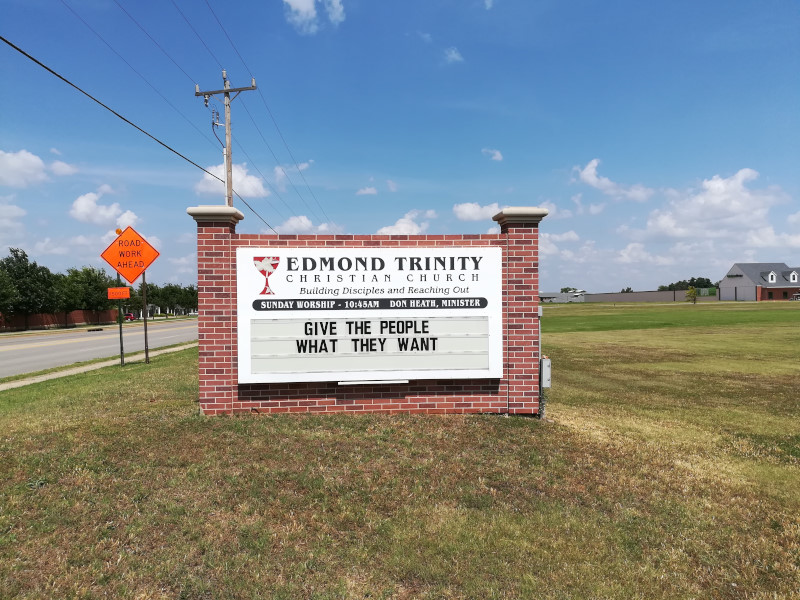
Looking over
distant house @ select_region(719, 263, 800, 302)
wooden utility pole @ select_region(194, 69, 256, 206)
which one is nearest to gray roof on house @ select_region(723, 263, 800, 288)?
distant house @ select_region(719, 263, 800, 302)

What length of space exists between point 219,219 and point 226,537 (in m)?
4.31

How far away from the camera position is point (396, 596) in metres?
3.00

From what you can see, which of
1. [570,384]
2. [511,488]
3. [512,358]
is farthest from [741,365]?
[511,488]

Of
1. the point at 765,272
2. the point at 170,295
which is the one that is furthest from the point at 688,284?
the point at 170,295

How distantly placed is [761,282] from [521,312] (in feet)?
437

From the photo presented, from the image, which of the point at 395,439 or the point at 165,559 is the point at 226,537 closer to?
the point at 165,559

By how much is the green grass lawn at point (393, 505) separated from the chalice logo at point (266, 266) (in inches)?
70.2

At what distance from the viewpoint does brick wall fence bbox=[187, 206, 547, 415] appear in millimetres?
6453

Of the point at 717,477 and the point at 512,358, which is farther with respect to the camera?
the point at 512,358

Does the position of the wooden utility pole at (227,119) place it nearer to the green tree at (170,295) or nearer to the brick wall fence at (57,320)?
the brick wall fence at (57,320)

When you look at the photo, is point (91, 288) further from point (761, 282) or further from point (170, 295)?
point (761, 282)

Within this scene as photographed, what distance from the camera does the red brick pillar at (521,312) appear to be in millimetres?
6660

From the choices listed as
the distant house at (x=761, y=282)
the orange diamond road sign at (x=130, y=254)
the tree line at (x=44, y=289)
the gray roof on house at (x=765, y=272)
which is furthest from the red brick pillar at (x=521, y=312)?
the gray roof on house at (x=765, y=272)

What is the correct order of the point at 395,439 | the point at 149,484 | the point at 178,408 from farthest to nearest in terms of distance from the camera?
the point at 178,408 → the point at 395,439 → the point at 149,484
